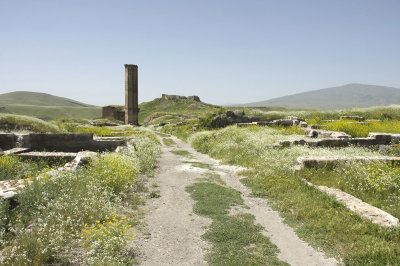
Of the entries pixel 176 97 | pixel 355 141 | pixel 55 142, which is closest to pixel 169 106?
pixel 176 97

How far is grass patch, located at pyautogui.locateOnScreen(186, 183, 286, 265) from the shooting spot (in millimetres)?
3936

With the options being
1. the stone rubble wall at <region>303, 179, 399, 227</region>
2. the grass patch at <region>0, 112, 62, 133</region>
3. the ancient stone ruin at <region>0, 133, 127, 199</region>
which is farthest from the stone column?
the stone rubble wall at <region>303, 179, 399, 227</region>

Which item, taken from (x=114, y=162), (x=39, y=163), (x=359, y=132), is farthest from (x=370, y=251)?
(x=359, y=132)

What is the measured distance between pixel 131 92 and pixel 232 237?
154ft

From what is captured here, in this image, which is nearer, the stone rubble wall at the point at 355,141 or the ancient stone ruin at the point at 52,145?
the ancient stone ruin at the point at 52,145

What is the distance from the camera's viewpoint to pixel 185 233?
4.82 m

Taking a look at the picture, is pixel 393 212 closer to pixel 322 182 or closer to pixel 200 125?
pixel 322 182

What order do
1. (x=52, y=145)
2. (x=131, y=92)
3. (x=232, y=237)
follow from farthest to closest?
1. (x=131, y=92)
2. (x=52, y=145)
3. (x=232, y=237)

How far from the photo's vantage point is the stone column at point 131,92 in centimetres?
4778

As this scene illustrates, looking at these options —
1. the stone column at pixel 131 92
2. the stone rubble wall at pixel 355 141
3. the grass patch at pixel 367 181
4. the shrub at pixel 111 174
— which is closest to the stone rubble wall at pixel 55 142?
the shrub at pixel 111 174

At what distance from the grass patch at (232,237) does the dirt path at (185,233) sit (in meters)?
0.17

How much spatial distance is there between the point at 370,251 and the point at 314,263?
0.91m

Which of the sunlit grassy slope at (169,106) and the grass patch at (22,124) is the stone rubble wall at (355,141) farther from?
the sunlit grassy slope at (169,106)

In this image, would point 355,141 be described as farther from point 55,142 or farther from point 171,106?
point 171,106
